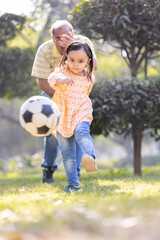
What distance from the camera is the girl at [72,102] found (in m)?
3.68

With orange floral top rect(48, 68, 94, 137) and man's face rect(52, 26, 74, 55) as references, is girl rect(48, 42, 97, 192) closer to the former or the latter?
orange floral top rect(48, 68, 94, 137)

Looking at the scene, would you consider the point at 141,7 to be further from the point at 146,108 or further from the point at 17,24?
the point at 17,24

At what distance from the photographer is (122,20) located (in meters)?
5.91

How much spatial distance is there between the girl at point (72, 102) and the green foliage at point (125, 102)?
6.86 ft

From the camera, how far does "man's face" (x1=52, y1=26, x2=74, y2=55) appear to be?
4105 mm

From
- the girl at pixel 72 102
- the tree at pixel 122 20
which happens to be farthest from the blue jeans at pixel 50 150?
the tree at pixel 122 20

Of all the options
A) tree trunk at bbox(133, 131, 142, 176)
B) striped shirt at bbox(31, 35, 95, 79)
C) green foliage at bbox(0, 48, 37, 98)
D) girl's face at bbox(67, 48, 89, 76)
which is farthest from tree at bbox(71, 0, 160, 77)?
green foliage at bbox(0, 48, 37, 98)

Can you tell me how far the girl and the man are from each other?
0.93ft

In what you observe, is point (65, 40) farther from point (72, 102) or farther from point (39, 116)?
point (39, 116)

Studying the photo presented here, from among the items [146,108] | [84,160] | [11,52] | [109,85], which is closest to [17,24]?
[11,52]

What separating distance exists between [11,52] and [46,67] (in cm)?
516

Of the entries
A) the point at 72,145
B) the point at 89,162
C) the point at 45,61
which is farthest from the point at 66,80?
the point at 45,61

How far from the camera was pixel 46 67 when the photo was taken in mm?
4605

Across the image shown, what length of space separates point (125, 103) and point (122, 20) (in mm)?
1398
